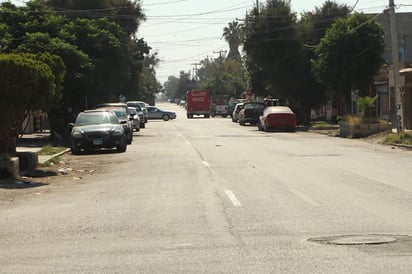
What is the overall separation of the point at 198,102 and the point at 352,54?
143ft

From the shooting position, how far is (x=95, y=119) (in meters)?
27.7

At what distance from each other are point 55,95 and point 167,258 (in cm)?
1290

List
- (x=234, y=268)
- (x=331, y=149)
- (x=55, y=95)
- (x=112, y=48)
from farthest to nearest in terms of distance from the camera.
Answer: (x=112, y=48) < (x=331, y=149) < (x=55, y=95) < (x=234, y=268)

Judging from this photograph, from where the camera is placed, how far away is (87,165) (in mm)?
21984

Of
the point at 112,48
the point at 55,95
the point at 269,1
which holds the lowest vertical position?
the point at 55,95

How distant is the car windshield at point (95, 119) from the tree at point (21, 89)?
736cm

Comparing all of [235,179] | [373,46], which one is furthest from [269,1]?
[235,179]

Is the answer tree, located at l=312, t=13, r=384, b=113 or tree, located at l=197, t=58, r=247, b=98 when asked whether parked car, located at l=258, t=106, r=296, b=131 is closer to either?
tree, located at l=312, t=13, r=384, b=113

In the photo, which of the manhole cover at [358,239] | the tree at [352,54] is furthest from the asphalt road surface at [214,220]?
the tree at [352,54]

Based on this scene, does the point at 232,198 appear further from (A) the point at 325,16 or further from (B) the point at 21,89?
(A) the point at 325,16

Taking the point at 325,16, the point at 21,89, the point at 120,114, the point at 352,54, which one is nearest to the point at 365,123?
the point at 352,54

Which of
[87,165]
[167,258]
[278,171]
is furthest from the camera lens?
[87,165]

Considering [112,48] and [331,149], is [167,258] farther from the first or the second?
[112,48]

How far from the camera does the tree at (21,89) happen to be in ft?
56.1
